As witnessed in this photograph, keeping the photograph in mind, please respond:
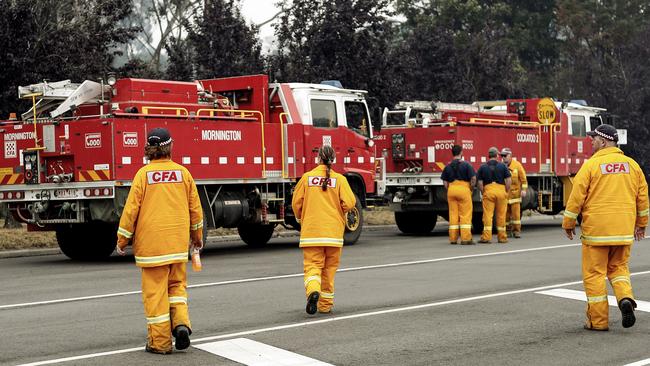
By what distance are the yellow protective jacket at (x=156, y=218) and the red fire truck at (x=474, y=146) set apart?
43.2ft

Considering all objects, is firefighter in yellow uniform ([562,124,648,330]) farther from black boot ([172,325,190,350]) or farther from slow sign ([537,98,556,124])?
slow sign ([537,98,556,124])

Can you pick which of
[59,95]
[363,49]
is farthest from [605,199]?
[363,49]

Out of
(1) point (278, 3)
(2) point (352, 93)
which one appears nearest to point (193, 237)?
(2) point (352, 93)

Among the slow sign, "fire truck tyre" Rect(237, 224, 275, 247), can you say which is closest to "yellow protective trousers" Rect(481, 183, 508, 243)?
"fire truck tyre" Rect(237, 224, 275, 247)

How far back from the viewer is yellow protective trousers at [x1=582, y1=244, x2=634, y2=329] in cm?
928

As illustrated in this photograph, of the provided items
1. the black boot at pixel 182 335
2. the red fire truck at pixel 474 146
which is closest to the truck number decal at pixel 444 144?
the red fire truck at pixel 474 146

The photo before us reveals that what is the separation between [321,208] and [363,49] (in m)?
19.1

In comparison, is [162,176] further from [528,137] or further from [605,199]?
[528,137]

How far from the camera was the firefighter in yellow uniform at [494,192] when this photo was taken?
66.8ft

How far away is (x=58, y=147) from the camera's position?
54.5 ft

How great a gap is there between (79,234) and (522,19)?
155ft

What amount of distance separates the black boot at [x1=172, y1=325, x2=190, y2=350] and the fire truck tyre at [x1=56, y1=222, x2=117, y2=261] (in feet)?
32.0

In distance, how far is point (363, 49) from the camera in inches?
1158

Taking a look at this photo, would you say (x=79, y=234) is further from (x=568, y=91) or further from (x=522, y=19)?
(x=522, y=19)
